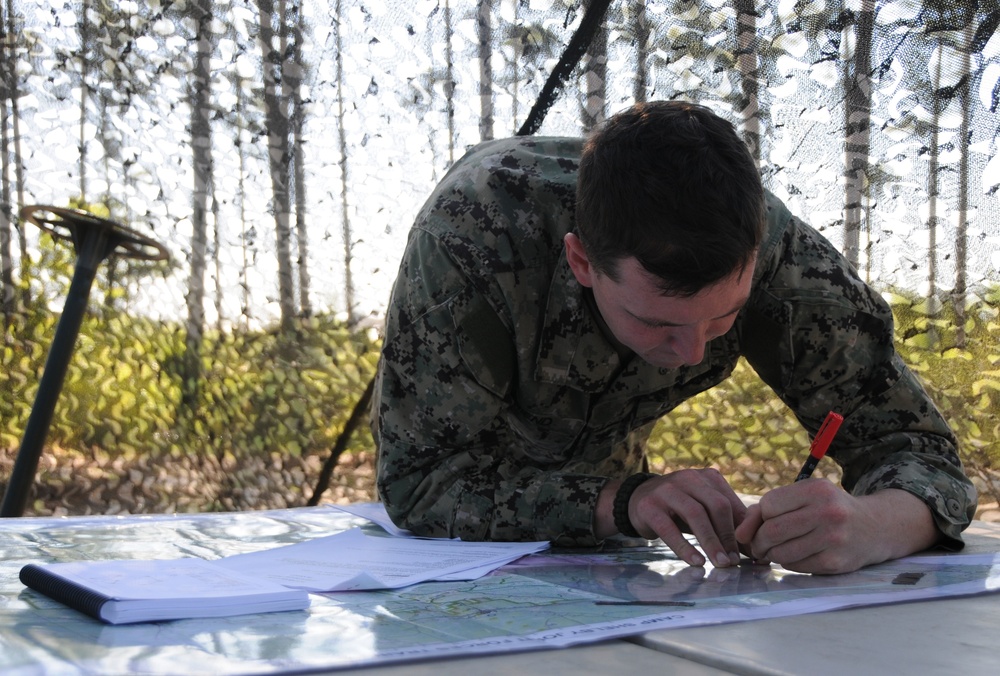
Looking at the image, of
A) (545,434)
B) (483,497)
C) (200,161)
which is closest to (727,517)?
(483,497)

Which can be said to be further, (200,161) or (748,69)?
(200,161)

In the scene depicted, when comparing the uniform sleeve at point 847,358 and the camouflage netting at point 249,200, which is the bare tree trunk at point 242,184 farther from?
the uniform sleeve at point 847,358

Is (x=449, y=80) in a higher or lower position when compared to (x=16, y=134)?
higher

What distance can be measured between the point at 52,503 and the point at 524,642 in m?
3.21

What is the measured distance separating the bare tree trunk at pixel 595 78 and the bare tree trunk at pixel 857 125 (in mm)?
736

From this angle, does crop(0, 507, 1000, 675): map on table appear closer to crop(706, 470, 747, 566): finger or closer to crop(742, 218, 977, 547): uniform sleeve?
crop(706, 470, 747, 566): finger

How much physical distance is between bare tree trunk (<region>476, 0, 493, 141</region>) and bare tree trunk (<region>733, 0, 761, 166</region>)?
0.83 meters

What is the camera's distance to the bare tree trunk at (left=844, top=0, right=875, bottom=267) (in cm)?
246

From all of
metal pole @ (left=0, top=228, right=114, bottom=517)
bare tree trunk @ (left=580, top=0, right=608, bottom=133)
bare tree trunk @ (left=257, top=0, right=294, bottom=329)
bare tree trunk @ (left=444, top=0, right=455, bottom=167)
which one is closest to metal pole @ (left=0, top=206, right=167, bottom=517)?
metal pole @ (left=0, top=228, right=114, bottom=517)

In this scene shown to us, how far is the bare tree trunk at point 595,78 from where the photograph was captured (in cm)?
296

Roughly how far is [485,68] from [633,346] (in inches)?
73.7

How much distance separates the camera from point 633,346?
156 centimetres

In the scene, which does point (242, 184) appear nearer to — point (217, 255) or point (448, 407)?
point (217, 255)

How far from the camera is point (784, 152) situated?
8.69ft
